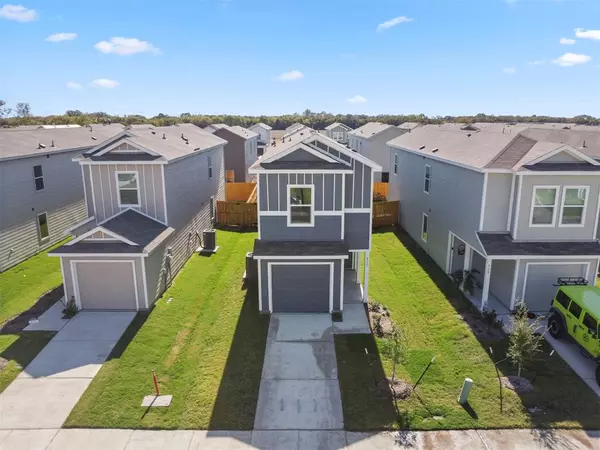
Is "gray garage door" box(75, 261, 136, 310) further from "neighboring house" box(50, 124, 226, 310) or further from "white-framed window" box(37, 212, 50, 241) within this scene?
"white-framed window" box(37, 212, 50, 241)

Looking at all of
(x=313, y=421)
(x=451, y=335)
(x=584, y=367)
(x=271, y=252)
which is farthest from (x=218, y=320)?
(x=584, y=367)

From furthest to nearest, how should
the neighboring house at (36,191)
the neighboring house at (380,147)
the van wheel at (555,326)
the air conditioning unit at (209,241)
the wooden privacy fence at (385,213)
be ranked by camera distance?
the neighboring house at (380,147), the wooden privacy fence at (385,213), the air conditioning unit at (209,241), the neighboring house at (36,191), the van wheel at (555,326)

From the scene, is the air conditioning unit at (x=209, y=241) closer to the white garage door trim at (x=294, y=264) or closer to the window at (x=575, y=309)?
the white garage door trim at (x=294, y=264)

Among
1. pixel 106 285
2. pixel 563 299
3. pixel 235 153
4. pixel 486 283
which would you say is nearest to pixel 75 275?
pixel 106 285

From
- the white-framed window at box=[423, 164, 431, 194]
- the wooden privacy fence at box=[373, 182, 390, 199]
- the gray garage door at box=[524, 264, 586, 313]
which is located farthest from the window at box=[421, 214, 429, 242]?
the wooden privacy fence at box=[373, 182, 390, 199]

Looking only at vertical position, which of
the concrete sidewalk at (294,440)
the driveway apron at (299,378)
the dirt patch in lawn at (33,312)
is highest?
the dirt patch in lawn at (33,312)

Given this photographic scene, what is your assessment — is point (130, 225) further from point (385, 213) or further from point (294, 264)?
point (385, 213)

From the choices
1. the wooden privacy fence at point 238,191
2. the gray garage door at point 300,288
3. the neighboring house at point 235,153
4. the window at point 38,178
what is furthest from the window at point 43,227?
the neighboring house at point 235,153
